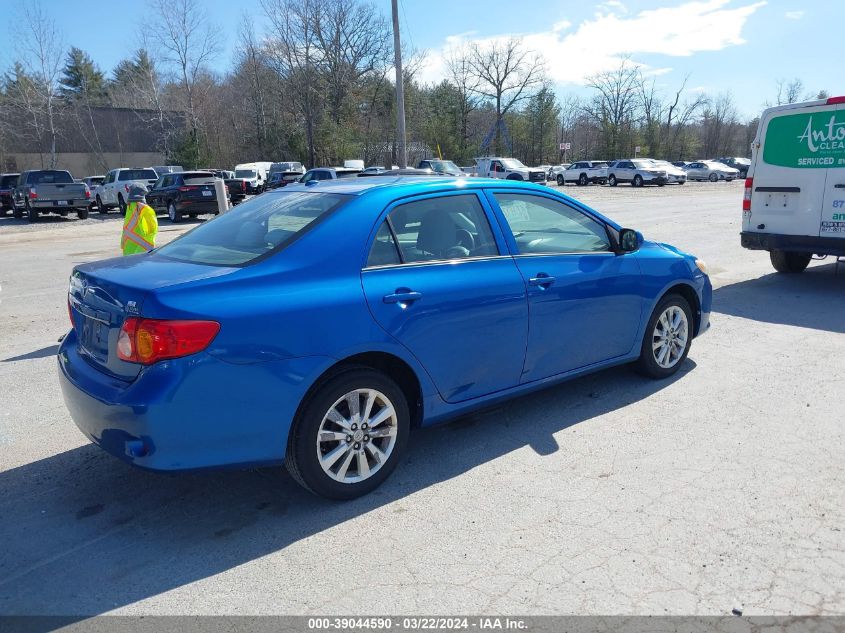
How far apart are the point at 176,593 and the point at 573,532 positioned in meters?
1.84

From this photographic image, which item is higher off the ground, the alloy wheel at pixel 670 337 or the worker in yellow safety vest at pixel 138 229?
the worker in yellow safety vest at pixel 138 229

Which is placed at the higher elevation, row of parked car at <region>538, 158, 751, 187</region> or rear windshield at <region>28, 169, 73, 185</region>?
rear windshield at <region>28, 169, 73, 185</region>

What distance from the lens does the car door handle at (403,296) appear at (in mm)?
3482

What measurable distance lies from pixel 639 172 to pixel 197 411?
43.3 metres

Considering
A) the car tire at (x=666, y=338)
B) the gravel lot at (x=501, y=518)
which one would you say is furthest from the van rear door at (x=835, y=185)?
the car tire at (x=666, y=338)

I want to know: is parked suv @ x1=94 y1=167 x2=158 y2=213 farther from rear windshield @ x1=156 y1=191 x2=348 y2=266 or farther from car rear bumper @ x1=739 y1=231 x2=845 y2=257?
rear windshield @ x1=156 y1=191 x2=348 y2=266

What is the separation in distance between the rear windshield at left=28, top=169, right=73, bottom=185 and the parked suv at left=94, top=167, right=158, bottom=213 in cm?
234

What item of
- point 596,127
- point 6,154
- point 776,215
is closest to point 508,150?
point 596,127

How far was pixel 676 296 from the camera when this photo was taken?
525 cm

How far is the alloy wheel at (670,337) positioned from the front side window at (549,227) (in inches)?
34.1

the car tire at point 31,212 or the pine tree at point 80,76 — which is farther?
the pine tree at point 80,76

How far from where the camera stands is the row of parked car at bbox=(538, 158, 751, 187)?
139 ft

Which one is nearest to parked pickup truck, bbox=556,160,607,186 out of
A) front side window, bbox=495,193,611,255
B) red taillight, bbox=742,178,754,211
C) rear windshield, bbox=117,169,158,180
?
rear windshield, bbox=117,169,158,180

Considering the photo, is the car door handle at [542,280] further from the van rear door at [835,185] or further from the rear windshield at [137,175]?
the rear windshield at [137,175]
